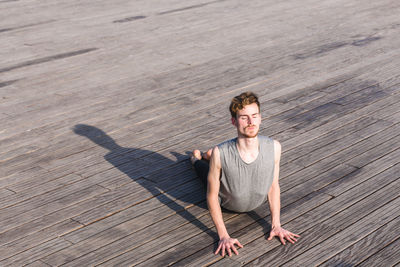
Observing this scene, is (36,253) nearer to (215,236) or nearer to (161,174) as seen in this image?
(215,236)

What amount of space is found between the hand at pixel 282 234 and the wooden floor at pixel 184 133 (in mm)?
79

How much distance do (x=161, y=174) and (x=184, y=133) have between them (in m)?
1.10

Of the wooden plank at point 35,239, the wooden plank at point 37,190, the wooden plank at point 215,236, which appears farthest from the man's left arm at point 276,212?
the wooden plank at point 37,190

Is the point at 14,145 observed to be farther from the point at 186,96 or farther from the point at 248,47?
the point at 248,47

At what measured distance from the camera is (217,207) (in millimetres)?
4223

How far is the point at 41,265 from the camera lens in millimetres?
4121

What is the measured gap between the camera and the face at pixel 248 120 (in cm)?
396

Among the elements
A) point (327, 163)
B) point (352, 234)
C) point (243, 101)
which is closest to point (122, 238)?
point (243, 101)

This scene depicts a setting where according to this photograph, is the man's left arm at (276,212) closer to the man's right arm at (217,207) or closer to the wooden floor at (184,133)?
the wooden floor at (184,133)

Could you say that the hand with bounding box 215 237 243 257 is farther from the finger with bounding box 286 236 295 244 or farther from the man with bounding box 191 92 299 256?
the finger with bounding box 286 236 295 244

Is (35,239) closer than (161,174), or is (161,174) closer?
(35,239)

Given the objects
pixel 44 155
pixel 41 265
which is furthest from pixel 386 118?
pixel 41 265

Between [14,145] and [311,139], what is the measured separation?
10.8ft

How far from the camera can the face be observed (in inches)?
156
